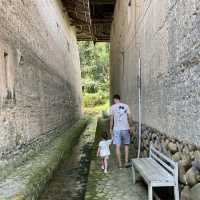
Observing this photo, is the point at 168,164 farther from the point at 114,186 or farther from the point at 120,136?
the point at 120,136

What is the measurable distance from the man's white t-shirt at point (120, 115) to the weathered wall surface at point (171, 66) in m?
0.60

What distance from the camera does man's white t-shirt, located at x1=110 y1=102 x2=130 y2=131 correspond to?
8.13 metres

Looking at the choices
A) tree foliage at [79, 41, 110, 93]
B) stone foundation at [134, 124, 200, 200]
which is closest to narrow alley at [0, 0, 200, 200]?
stone foundation at [134, 124, 200, 200]

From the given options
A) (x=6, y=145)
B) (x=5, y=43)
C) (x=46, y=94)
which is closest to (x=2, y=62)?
(x=5, y=43)

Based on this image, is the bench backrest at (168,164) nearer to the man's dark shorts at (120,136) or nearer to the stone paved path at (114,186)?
the stone paved path at (114,186)

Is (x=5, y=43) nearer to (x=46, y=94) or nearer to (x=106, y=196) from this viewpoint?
(x=106, y=196)

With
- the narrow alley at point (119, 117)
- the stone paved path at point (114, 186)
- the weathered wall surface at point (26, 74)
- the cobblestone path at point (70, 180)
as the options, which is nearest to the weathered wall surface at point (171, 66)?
the narrow alley at point (119, 117)

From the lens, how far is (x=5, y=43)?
765cm

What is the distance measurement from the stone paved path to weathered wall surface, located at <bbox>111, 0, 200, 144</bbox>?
118cm

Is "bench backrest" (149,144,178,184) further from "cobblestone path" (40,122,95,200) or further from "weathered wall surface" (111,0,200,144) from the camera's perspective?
"cobblestone path" (40,122,95,200)

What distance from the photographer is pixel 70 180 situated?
877cm

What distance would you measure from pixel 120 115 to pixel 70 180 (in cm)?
213

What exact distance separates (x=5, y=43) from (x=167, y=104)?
3755mm

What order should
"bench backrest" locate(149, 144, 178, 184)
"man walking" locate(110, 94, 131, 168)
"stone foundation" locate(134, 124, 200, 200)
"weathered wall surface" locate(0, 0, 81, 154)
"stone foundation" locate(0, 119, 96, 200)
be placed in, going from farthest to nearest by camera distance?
"man walking" locate(110, 94, 131, 168) < "weathered wall surface" locate(0, 0, 81, 154) < "stone foundation" locate(0, 119, 96, 200) < "bench backrest" locate(149, 144, 178, 184) < "stone foundation" locate(134, 124, 200, 200)
